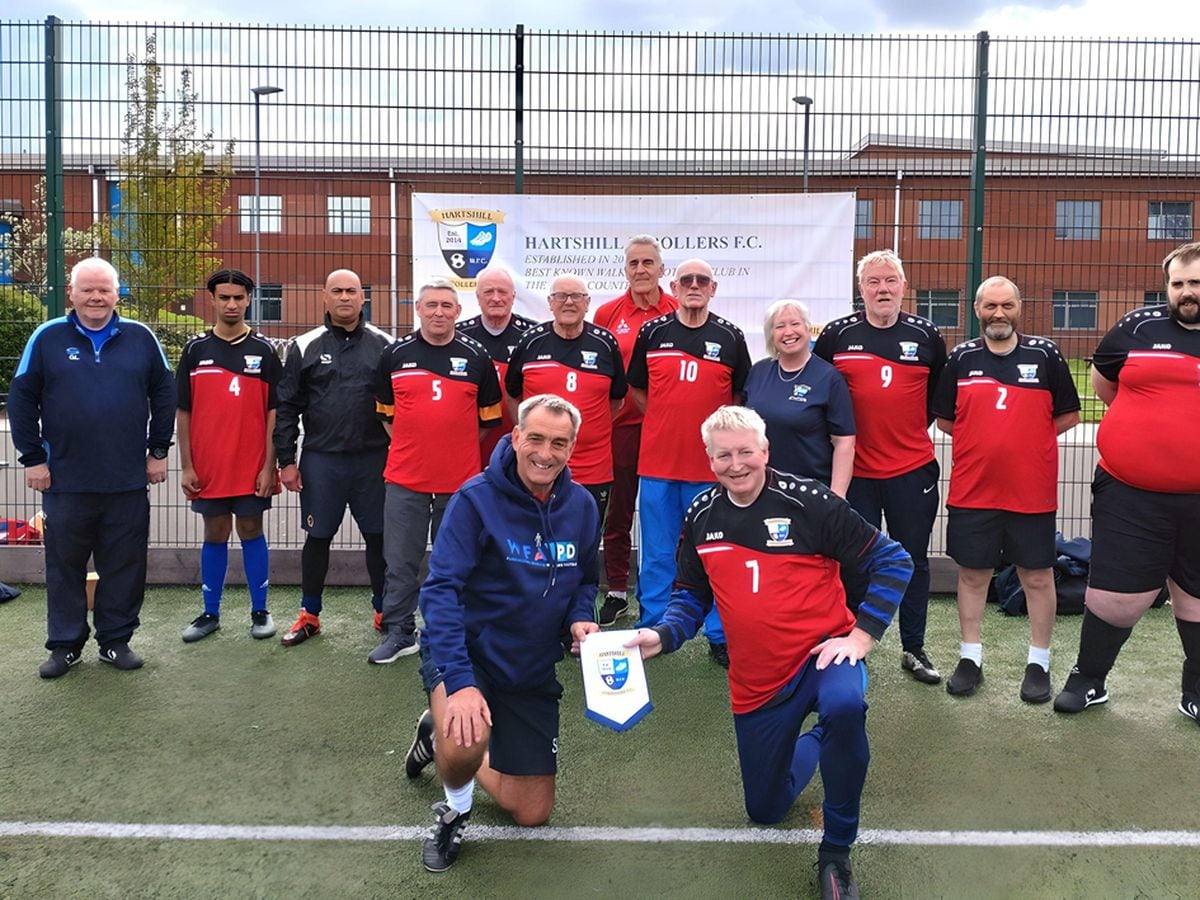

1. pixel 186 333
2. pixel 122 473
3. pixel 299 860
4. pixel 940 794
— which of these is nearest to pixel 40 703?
pixel 122 473

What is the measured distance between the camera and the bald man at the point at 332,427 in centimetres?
519

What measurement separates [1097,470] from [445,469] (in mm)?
3177

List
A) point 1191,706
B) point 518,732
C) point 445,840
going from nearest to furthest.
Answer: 1. point 445,840
2. point 518,732
3. point 1191,706

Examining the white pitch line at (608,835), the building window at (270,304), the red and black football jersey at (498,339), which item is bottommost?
the white pitch line at (608,835)

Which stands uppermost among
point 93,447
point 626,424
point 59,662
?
point 626,424

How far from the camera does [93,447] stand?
4699 millimetres

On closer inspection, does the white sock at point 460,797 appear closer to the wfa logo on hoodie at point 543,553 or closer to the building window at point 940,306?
the wfa logo on hoodie at point 543,553

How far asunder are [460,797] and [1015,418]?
3.08 meters

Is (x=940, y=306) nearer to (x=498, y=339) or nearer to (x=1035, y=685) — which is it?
(x=1035, y=685)

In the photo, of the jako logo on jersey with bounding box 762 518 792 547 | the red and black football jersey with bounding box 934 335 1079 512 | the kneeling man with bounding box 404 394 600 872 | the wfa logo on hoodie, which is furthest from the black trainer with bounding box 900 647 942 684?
the wfa logo on hoodie

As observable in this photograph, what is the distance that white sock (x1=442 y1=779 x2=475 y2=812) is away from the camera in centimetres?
300

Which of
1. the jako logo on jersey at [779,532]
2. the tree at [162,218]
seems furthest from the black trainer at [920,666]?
the tree at [162,218]

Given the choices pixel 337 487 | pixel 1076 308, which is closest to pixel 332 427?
pixel 337 487

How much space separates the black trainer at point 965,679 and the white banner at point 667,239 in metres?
2.63
